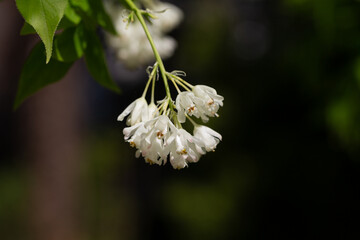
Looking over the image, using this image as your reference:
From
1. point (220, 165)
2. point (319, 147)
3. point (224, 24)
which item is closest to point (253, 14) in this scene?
point (224, 24)

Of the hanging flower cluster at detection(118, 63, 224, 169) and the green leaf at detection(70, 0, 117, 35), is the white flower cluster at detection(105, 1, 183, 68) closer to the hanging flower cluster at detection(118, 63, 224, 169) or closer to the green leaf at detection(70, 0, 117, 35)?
the green leaf at detection(70, 0, 117, 35)

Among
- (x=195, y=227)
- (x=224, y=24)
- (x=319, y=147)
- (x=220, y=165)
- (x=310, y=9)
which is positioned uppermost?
(x=224, y=24)

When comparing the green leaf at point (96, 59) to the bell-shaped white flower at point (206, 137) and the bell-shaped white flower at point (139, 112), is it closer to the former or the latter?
the bell-shaped white flower at point (139, 112)

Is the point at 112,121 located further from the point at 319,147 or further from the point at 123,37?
the point at 123,37

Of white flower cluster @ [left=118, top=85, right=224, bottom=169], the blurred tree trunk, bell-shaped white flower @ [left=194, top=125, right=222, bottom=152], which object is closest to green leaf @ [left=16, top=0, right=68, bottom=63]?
white flower cluster @ [left=118, top=85, right=224, bottom=169]

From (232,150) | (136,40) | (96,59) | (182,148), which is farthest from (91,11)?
(232,150)

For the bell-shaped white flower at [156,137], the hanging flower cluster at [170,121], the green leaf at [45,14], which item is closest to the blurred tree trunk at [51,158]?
the hanging flower cluster at [170,121]

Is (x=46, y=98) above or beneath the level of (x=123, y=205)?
above
